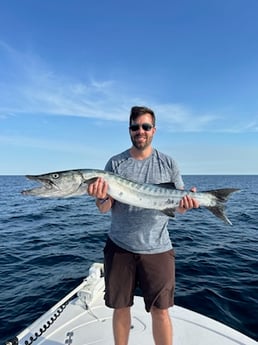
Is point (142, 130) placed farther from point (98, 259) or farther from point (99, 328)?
point (98, 259)

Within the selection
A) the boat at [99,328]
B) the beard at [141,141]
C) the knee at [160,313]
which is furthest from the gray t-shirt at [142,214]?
the boat at [99,328]

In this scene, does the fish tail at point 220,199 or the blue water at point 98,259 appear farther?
the blue water at point 98,259

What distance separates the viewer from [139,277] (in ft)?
11.6

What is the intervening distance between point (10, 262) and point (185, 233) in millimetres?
7534

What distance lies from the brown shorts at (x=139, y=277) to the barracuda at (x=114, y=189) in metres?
0.57

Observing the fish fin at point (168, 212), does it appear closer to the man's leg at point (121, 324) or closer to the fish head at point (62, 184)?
the fish head at point (62, 184)

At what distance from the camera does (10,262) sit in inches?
392

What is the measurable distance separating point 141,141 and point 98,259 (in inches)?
285

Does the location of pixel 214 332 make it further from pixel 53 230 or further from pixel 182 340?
pixel 53 230

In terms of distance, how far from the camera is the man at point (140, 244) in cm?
345

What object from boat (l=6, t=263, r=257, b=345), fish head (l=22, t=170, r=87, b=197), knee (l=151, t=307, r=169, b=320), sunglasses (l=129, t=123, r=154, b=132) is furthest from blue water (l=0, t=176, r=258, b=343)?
sunglasses (l=129, t=123, r=154, b=132)

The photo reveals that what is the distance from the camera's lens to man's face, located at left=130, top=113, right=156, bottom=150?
3.62 meters

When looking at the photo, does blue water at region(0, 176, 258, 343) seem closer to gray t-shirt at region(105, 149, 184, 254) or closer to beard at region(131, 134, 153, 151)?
gray t-shirt at region(105, 149, 184, 254)

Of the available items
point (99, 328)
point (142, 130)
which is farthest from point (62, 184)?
point (99, 328)
